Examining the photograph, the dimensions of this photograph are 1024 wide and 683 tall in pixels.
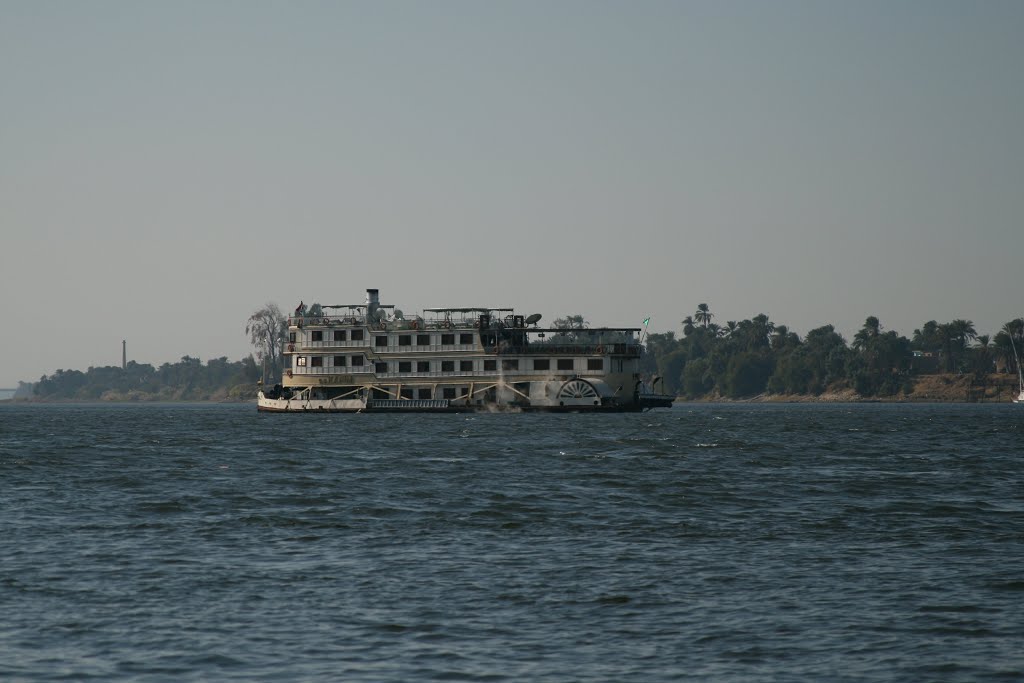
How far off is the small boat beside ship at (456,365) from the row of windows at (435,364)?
9 centimetres

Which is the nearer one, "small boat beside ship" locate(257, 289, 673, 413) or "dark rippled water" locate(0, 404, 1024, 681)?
"dark rippled water" locate(0, 404, 1024, 681)

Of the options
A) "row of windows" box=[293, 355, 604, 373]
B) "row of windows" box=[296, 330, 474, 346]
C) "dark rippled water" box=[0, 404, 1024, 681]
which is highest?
"row of windows" box=[296, 330, 474, 346]

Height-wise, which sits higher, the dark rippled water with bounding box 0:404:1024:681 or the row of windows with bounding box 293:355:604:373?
the row of windows with bounding box 293:355:604:373

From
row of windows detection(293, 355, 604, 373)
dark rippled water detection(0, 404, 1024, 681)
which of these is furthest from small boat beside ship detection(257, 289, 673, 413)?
dark rippled water detection(0, 404, 1024, 681)

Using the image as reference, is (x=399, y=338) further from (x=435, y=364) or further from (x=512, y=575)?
(x=512, y=575)

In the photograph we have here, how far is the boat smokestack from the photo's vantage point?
382 ft

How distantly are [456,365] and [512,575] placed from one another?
89.8 m

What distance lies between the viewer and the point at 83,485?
42438mm

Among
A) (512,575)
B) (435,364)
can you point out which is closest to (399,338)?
(435,364)

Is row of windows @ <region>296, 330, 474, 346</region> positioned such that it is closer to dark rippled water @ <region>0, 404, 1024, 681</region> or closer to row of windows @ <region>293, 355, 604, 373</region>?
row of windows @ <region>293, 355, 604, 373</region>

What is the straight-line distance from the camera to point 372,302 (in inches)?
4638

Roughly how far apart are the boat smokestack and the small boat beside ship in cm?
16

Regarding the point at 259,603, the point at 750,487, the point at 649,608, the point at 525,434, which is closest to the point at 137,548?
the point at 259,603

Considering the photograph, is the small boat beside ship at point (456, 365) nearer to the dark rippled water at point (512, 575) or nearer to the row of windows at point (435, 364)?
the row of windows at point (435, 364)
